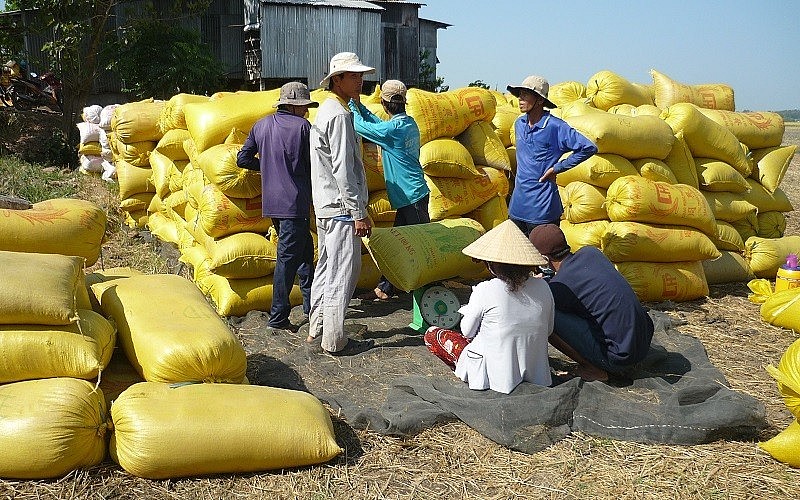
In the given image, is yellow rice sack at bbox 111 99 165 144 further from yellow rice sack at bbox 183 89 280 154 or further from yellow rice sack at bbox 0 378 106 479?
yellow rice sack at bbox 0 378 106 479

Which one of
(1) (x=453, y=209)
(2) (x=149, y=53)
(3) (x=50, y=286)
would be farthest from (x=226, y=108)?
(2) (x=149, y=53)

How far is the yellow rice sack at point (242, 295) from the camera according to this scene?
5.01 meters

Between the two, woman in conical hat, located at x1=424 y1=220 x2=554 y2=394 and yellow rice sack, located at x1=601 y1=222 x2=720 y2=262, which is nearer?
woman in conical hat, located at x1=424 y1=220 x2=554 y2=394

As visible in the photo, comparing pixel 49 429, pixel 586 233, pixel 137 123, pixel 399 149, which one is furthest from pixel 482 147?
pixel 49 429

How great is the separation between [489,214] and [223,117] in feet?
7.60

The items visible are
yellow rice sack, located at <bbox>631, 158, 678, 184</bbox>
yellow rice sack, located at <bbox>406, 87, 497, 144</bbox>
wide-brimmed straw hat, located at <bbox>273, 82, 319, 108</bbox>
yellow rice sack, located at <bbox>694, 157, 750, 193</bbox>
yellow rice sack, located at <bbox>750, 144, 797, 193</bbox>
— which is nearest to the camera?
wide-brimmed straw hat, located at <bbox>273, 82, 319, 108</bbox>

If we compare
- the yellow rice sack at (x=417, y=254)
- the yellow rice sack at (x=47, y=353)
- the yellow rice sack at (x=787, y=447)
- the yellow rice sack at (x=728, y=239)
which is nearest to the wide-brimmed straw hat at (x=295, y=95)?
the yellow rice sack at (x=417, y=254)

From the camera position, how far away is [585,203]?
19.1 ft

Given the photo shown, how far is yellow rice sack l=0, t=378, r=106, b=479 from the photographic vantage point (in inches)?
105

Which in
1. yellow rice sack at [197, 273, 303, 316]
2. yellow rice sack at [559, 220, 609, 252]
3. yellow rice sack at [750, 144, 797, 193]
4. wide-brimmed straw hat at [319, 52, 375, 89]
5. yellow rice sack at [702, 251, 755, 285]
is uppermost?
wide-brimmed straw hat at [319, 52, 375, 89]

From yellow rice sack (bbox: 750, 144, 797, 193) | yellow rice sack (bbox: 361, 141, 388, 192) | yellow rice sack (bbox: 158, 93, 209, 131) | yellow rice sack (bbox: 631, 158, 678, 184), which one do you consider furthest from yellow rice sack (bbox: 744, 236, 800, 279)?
yellow rice sack (bbox: 158, 93, 209, 131)

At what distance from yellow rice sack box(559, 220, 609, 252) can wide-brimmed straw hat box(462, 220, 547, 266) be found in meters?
2.13

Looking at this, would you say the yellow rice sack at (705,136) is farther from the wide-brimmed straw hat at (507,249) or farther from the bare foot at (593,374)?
the wide-brimmed straw hat at (507,249)

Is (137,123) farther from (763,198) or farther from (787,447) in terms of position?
(787,447)
